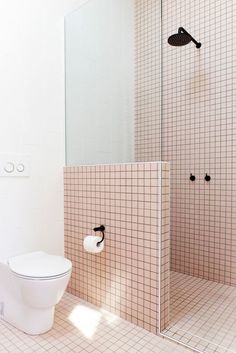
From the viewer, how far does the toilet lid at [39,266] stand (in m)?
Result: 1.36

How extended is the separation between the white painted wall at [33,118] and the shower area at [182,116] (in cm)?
13

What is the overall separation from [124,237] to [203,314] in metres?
0.72

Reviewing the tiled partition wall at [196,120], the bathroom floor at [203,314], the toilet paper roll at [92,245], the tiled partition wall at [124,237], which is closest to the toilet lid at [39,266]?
the toilet paper roll at [92,245]

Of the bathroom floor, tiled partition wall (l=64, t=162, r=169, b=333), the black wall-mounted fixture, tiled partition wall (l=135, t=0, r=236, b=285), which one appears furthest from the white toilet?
the black wall-mounted fixture

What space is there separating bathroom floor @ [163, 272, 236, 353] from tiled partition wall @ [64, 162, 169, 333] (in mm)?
158

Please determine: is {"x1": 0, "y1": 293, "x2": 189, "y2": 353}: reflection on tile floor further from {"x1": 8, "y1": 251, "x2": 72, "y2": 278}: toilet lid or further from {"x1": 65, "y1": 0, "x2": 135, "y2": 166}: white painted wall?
{"x1": 65, "y1": 0, "x2": 135, "y2": 166}: white painted wall

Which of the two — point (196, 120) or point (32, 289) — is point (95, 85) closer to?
point (196, 120)

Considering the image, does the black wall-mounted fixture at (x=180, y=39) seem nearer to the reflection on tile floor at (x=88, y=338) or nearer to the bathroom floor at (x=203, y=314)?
the bathroom floor at (x=203, y=314)

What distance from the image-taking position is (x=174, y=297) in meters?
1.89

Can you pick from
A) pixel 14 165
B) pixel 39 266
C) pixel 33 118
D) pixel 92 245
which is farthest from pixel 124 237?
pixel 33 118

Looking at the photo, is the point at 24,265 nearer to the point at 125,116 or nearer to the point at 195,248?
the point at 125,116

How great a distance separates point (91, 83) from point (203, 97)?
94 centimetres

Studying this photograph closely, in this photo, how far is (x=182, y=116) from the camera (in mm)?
2307

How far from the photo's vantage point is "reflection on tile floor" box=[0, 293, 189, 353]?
4.38 feet
